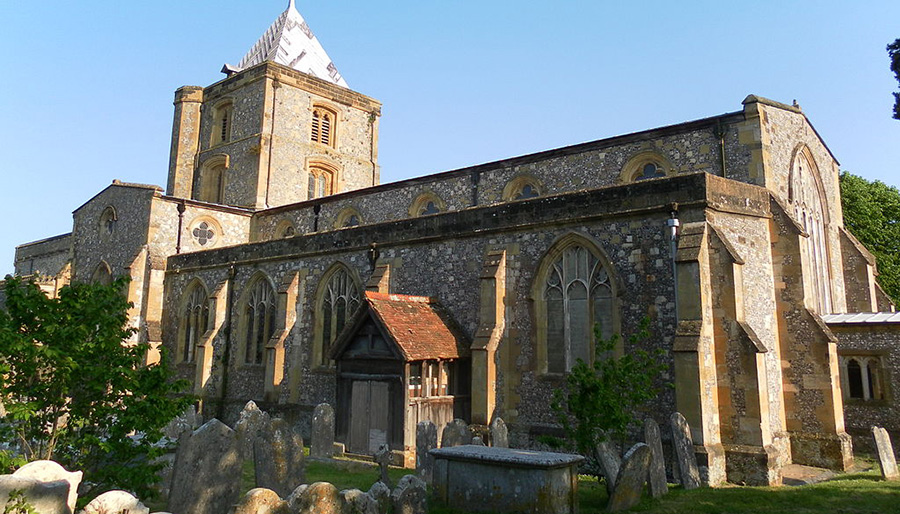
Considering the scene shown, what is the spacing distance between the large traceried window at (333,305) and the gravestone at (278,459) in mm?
7913

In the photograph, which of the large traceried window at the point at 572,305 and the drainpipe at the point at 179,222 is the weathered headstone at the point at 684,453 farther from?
the drainpipe at the point at 179,222

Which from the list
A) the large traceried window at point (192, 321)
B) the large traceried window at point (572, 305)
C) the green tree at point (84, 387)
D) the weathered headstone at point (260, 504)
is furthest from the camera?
the large traceried window at point (192, 321)

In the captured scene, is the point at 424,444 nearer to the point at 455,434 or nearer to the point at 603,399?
the point at 455,434

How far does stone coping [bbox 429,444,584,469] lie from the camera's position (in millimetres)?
8422

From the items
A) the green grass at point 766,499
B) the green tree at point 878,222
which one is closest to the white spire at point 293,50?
the green tree at point 878,222

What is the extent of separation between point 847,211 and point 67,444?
102 feet

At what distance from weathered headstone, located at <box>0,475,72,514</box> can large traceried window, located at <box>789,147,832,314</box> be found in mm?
16071

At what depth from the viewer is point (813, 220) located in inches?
704

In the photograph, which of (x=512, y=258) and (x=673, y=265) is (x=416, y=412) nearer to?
(x=512, y=258)

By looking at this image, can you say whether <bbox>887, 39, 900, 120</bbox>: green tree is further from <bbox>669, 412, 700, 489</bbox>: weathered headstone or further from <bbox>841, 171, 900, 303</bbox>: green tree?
<bbox>841, 171, 900, 303</bbox>: green tree

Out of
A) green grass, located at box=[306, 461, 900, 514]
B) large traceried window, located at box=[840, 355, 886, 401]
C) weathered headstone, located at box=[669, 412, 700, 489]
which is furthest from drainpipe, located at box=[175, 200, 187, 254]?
large traceried window, located at box=[840, 355, 886, 401]

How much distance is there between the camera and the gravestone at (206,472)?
8156mm

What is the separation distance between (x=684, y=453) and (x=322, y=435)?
7.85m

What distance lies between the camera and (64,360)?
7238 millimetres
